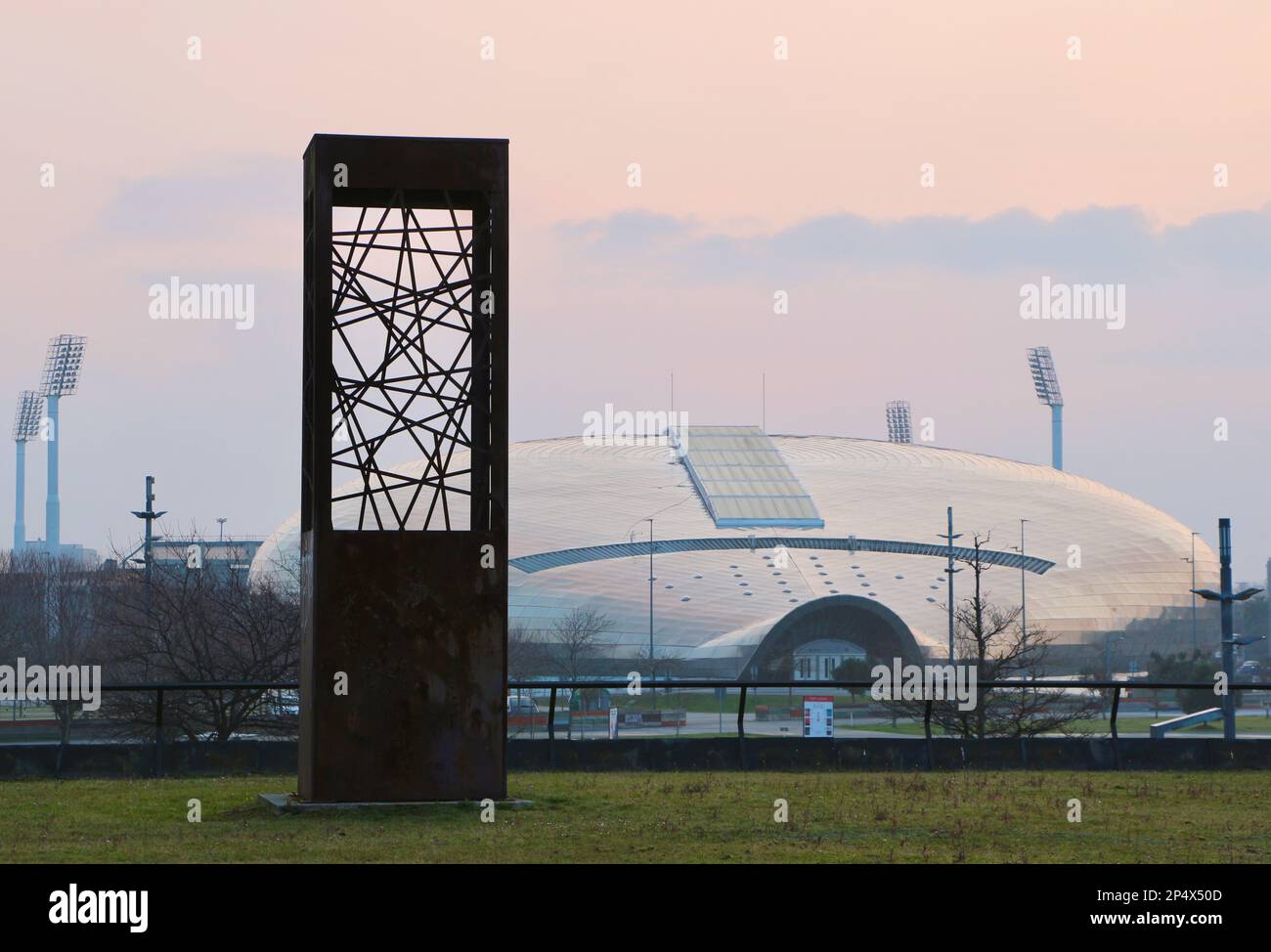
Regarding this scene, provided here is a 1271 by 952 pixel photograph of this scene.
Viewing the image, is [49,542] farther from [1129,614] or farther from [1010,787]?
[1010,787]

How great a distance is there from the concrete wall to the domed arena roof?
49.3 metres

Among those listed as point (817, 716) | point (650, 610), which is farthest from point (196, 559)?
point (650, 610)

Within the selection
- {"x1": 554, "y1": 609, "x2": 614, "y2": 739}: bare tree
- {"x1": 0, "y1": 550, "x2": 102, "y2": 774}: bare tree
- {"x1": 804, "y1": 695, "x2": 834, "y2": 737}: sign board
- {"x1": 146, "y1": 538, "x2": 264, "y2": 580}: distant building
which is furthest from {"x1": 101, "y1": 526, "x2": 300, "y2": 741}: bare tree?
{"x1": 554, "y1": 609, "x2": 614, "y2": 739}: bare tree

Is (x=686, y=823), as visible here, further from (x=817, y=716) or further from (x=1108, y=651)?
(x=1108, y=651)

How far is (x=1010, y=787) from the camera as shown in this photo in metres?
16.9

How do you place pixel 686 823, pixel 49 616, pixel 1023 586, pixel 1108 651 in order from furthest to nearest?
pixel 49 616, pixel 1023 586, pixel 1108 651, pixel 686 823

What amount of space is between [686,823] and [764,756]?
6195 mm

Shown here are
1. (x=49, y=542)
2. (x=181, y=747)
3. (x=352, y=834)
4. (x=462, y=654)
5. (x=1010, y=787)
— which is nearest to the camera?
(x=352, y=834)

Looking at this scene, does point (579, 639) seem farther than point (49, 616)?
No

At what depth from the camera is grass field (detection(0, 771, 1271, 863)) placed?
11.6m

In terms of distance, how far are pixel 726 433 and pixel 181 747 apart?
3166 inches

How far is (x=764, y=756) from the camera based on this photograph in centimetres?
1964

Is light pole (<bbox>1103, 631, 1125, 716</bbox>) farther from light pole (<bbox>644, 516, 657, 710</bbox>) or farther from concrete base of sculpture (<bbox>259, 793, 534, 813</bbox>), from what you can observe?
concrete base of sculpture (<bbox>259, 793, 534, 813</bbox>)
